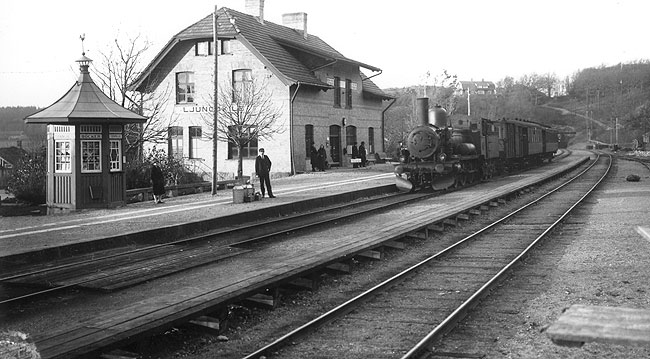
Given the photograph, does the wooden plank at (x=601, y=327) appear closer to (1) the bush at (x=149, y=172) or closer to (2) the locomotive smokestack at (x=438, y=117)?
(2) the locomotive smokestack at (x=438, y=117)

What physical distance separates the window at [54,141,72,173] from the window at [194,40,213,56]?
686 inches

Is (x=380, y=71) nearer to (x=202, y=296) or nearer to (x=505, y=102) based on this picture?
(x=202, y=296)

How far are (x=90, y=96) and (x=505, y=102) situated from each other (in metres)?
103

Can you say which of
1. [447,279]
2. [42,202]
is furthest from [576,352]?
[42,202]

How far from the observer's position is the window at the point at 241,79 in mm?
33950

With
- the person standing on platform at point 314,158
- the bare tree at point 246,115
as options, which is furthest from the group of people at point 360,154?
the bare tree at point 246,115

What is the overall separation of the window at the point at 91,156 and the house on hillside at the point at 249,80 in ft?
45.8

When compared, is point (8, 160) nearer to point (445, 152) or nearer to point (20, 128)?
point (20, 128)

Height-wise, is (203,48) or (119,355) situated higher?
(203,48)

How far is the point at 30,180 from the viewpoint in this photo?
23.6 meters

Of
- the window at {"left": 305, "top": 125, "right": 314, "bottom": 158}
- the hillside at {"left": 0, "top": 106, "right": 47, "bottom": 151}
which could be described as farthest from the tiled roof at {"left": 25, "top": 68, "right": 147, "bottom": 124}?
the window at {"left": 305, "top": 125, "right": 314, "bottom": 158}

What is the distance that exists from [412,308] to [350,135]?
33078 mm

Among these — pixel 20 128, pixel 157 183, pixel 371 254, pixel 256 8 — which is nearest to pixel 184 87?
pixel 256 8

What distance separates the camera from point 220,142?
34.8 m
